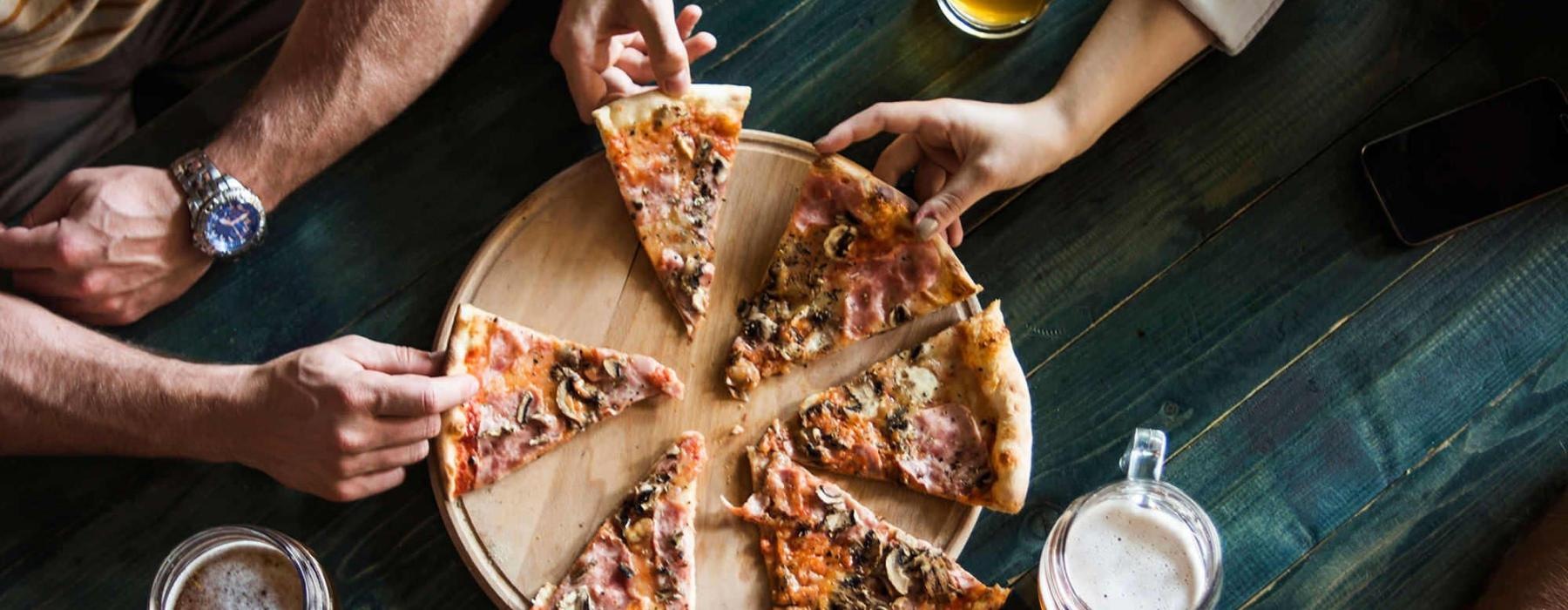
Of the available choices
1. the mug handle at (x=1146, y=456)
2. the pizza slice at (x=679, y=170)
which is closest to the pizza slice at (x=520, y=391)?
the pizza slice at (x=679, y=170)

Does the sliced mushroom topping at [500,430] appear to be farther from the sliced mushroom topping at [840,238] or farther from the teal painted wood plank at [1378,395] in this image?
the teal painted wood plank at [1378,395]

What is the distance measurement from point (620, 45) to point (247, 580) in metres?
1.20

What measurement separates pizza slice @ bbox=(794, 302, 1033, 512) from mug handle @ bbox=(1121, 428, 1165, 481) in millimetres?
210

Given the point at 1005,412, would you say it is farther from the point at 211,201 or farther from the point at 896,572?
the point at 211,201

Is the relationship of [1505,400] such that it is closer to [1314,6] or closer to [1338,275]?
[1338,275]

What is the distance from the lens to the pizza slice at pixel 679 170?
239 centimetres

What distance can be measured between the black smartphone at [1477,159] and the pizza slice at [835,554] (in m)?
1.14

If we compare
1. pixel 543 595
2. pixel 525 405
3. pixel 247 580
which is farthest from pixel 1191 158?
pixel 247 580

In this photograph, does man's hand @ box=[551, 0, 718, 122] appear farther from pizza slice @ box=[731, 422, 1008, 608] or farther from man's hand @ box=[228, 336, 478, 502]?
pizza slice @ box=[731, 422, 1008, 608]

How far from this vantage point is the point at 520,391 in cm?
238

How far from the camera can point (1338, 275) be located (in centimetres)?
257

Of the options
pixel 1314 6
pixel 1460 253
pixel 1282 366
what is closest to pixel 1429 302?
pixel 1460 253

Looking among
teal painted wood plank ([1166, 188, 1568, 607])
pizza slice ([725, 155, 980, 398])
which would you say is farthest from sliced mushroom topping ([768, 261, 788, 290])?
teal painted wood plank ([1166, 188, 1568, 607])

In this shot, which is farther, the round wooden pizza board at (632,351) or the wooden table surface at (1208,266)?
the wooden table surface at (1208,266)
